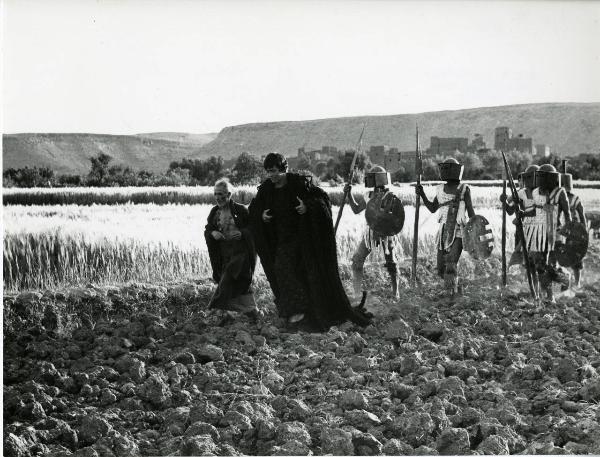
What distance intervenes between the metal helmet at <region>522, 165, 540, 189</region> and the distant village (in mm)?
102

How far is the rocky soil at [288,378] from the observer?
5195 millimetres

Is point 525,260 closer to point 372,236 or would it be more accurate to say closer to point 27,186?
point 372,236

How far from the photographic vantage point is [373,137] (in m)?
6.67

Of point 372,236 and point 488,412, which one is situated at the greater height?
point 372,236

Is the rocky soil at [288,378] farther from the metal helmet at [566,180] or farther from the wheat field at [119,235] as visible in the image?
the metal helmet at [566,180]

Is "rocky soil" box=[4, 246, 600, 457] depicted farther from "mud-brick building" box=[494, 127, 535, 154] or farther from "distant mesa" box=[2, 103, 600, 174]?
"mud-brick building" box=[494, 127, 535, 154]

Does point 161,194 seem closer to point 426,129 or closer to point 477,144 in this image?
point 426,129

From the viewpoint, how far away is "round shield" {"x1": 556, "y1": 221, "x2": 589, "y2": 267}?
6.93 metres

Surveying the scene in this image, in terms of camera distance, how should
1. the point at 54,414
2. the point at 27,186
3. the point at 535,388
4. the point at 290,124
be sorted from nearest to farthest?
the point at 54,414 → the point at 535,388 → the point at 27,186 → the point at 290,124

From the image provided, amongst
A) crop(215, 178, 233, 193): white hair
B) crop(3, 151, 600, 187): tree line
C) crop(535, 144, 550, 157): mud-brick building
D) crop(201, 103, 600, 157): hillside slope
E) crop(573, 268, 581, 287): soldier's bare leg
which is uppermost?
crop(201, 103, 600, 157): hillside slope

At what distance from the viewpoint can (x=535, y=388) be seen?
5.77 metres

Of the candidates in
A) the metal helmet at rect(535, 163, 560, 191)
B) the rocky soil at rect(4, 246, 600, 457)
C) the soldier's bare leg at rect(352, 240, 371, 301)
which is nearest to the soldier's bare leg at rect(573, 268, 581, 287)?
the rocky soil at rect(4, 246, 600, 457)

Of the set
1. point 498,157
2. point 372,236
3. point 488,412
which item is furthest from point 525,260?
point 488,412

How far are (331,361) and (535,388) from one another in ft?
4.49
